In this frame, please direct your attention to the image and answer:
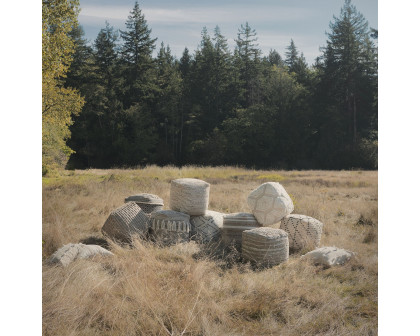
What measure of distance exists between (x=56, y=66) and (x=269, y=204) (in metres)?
3.29

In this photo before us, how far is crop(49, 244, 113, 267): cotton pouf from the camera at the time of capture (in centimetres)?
452

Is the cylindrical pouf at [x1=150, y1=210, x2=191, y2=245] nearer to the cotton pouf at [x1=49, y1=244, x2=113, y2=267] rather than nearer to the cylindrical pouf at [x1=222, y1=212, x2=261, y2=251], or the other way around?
the cylindrical pouf at [x1=222, y1=212, x2=261, y2=251]

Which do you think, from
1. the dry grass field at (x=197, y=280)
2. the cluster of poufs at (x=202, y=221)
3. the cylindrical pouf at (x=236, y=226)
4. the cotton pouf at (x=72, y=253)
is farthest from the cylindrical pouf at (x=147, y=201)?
the cotton pouf at (x=72, y=253)

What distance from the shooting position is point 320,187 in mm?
6781

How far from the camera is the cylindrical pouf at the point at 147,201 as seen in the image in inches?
254

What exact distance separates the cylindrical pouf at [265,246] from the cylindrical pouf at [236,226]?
674mm

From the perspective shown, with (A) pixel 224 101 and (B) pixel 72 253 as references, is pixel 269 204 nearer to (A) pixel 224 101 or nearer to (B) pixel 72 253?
(A) pixel 224 101

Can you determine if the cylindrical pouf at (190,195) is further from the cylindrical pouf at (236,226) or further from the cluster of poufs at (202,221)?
the cylindrical pouf at (236,226)

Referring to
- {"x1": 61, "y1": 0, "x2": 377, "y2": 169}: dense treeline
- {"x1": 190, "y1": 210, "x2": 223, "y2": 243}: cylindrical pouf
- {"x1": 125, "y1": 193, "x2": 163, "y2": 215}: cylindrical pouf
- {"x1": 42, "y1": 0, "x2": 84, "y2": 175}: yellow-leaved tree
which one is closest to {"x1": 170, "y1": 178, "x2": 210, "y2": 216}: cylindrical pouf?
{"x1": 190, "y1": 210, "x2": 223, "y2": 243}: cylindrical pouf

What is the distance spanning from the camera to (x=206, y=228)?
19.2ft

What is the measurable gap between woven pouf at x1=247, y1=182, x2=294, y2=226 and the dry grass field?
251 mm

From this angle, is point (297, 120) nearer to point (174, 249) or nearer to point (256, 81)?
point (256, 81)
